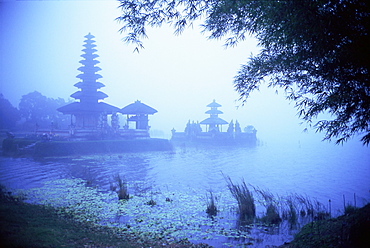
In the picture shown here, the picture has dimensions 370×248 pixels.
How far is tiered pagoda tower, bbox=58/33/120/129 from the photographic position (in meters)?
32.5

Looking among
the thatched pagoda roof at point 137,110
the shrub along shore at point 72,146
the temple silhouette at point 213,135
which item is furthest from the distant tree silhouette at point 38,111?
the temple silhouette at point 213,135

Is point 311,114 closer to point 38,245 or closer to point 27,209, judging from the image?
point 38,245

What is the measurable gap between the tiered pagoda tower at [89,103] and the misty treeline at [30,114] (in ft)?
15.8

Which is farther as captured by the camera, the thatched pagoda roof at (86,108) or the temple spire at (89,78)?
the temple spire at (89,78)

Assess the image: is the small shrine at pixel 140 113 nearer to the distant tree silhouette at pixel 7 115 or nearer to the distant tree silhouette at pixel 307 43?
the distant tree silhouette at pixel 7 115

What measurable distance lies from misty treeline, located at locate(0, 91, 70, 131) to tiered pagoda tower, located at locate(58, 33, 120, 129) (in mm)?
4817

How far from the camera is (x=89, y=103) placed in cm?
3494

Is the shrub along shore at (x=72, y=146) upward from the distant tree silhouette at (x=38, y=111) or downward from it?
downward

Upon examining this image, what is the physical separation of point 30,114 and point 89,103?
661 inches

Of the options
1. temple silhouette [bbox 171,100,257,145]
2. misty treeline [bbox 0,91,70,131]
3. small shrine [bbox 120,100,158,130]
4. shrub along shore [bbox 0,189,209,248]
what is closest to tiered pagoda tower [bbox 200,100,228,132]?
temple silhouette [bbox 171,100,257,145]

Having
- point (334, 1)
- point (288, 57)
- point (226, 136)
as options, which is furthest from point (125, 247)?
point (226, 136)

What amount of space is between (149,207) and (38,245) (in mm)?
4646

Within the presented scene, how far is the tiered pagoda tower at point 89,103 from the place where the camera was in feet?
107

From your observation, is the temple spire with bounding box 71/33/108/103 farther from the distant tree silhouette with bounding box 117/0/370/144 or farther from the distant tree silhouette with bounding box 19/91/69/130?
the distant tree silhouette with bounding box 117/0/370/144
